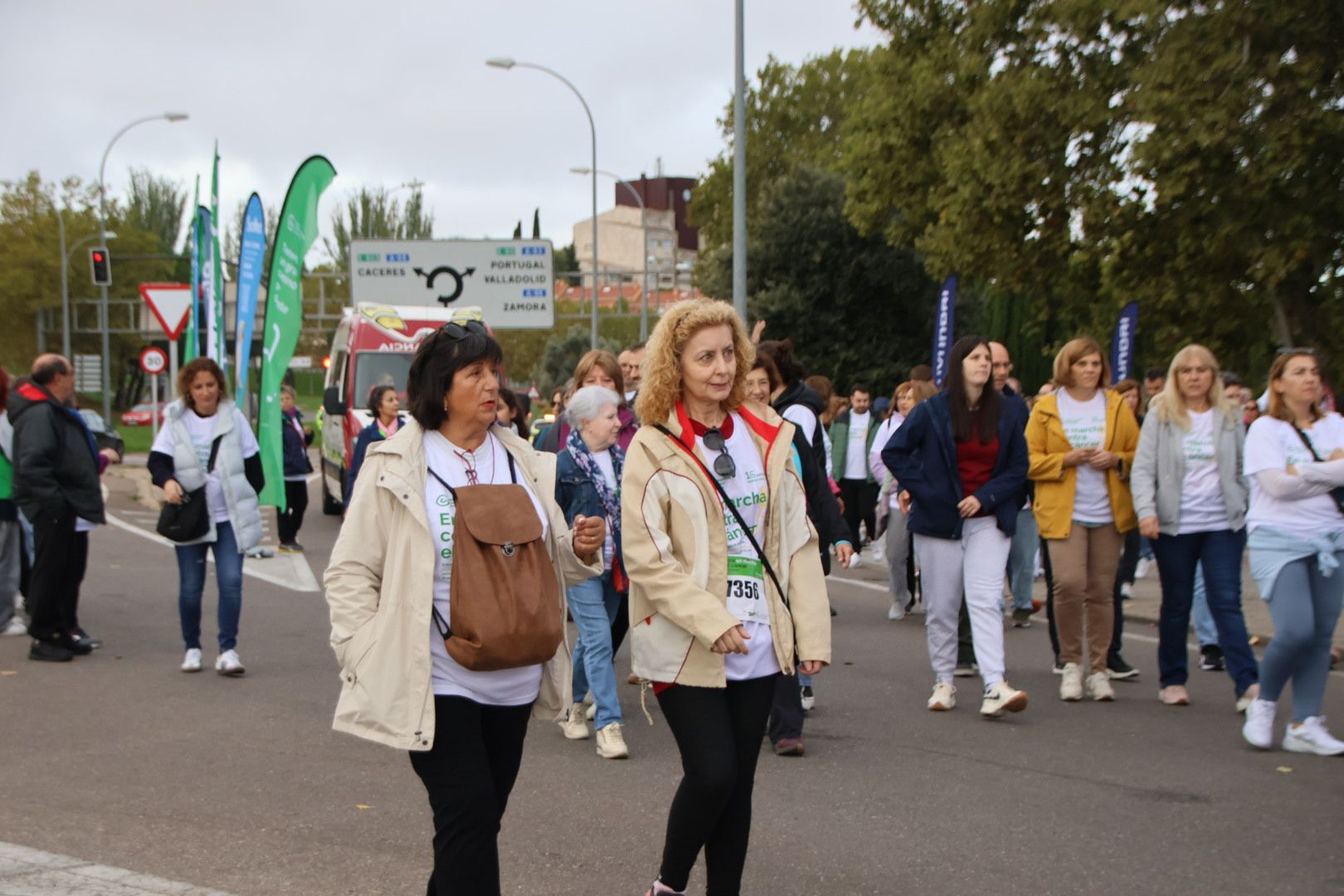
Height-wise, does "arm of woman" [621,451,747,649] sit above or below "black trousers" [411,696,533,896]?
above

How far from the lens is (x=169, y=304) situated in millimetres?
24469

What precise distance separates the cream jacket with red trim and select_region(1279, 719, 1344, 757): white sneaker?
3826 millimetres

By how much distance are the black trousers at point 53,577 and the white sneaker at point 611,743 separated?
14.7ft

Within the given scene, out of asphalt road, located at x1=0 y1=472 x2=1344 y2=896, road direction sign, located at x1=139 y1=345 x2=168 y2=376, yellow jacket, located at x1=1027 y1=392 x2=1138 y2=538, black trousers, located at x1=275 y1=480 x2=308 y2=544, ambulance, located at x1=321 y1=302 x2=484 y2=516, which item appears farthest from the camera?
road direction sign, located at x1=139 y1=345 x2=168 y2=376

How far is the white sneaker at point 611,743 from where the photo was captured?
696 centimetres

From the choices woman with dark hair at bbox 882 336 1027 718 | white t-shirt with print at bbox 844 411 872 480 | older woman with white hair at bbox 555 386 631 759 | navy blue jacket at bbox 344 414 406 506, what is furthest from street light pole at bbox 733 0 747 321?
older woman with white hair at bbox 555 386 631 759

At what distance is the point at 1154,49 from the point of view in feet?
66.3

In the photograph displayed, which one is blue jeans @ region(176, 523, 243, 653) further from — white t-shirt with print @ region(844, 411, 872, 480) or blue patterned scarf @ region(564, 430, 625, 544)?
white t-shirt with print @ region(844, 411, 872, 480)

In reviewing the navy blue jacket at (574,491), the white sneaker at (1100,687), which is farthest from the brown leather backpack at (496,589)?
the white sneaker at (1100,687)

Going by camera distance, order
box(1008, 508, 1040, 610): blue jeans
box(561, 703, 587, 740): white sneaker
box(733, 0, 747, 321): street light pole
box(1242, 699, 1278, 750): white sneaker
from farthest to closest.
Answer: box(733, 0, 747, 321): street light pole, box(1008, 508, 1040, 610): blue jeans, box(561, 703, 587, 740): white sneaker, box(1242, 699, 1278, 750): white sneaker

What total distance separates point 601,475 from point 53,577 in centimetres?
455

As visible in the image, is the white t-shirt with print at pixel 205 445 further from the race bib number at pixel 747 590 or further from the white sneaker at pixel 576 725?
the race bib number at pixel 747 590

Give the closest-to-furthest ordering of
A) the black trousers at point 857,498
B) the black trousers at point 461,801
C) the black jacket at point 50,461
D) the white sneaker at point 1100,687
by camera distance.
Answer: the black trousers at point 461,801 < the white sneaker at point 1100,687 < the black jacket at point 50,461 < the black trousers at point 857,498

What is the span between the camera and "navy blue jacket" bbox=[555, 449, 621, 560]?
7000mm
